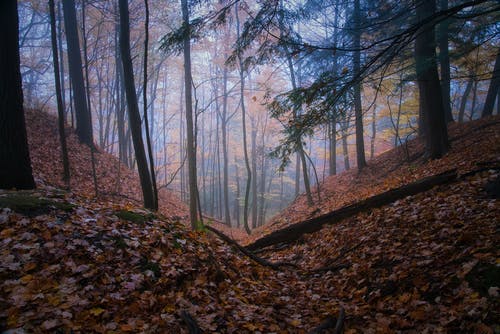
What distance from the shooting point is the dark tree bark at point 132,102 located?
758 centimetres

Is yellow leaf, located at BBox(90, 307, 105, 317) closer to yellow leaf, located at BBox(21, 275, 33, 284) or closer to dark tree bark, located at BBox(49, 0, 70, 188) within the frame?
yellow leaf, located at BBox(21, 275, 33, 284)

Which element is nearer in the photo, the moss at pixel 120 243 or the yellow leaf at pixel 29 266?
the yellow leaf at pixel 29 266

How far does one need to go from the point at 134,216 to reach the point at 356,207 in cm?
490

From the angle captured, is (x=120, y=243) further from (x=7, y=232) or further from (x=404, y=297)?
(x=404, y=297)

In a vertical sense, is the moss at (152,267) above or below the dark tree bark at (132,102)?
below

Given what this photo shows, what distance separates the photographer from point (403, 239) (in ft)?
16.2

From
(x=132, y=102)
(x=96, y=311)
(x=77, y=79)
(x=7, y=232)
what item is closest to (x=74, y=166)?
(x=77, y=79)

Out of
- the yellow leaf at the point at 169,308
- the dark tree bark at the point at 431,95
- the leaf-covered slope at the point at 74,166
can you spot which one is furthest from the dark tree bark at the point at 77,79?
the dark tree bark at the point at 431,95

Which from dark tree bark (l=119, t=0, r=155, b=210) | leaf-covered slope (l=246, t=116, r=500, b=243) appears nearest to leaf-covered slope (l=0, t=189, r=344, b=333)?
dark tree bark (l=119, t=0, r=155, b=210)

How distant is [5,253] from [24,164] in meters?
3.04

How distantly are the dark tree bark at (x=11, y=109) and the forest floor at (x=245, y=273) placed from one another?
99 cm

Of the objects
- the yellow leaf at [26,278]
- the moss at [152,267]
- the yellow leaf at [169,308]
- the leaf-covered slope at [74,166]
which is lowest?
the yellow leaf at [169,308]

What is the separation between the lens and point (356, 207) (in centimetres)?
730

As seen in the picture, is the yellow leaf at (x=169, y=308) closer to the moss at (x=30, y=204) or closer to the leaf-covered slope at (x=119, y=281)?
the leaf-covered slope at (x=119, y=281)
